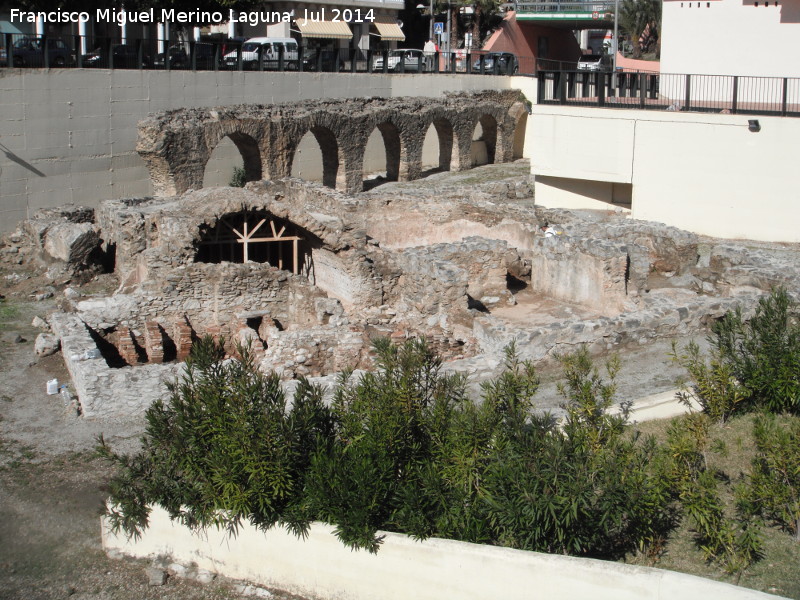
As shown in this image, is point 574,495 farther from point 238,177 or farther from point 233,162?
point 233,162

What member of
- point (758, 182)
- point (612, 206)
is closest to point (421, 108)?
point (612, 206)

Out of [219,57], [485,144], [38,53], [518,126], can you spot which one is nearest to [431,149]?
[485,144]

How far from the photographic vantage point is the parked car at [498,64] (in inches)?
1396

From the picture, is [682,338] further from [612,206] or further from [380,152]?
[380,152]

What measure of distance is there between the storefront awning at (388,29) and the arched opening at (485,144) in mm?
9966

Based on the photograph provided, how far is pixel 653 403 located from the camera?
36.1ft

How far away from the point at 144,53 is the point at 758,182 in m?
14.5

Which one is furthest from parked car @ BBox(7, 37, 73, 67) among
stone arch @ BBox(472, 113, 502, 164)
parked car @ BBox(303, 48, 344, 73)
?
stone arch @ BBox(472, 113, 502, 164)

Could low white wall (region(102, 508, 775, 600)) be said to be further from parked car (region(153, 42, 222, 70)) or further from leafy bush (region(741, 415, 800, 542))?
parked car (region(153, 42, 222, 70))

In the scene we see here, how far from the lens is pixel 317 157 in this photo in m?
30.0

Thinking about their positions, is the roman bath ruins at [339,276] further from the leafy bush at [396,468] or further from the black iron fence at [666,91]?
the black iron fence at [666,91]

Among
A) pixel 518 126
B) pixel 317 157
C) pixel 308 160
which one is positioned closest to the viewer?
pixel 308 160

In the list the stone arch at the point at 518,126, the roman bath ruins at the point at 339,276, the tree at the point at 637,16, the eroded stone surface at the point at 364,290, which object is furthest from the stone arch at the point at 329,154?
the tree at the point at 637,16

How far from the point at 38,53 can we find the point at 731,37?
1630 centimetres
